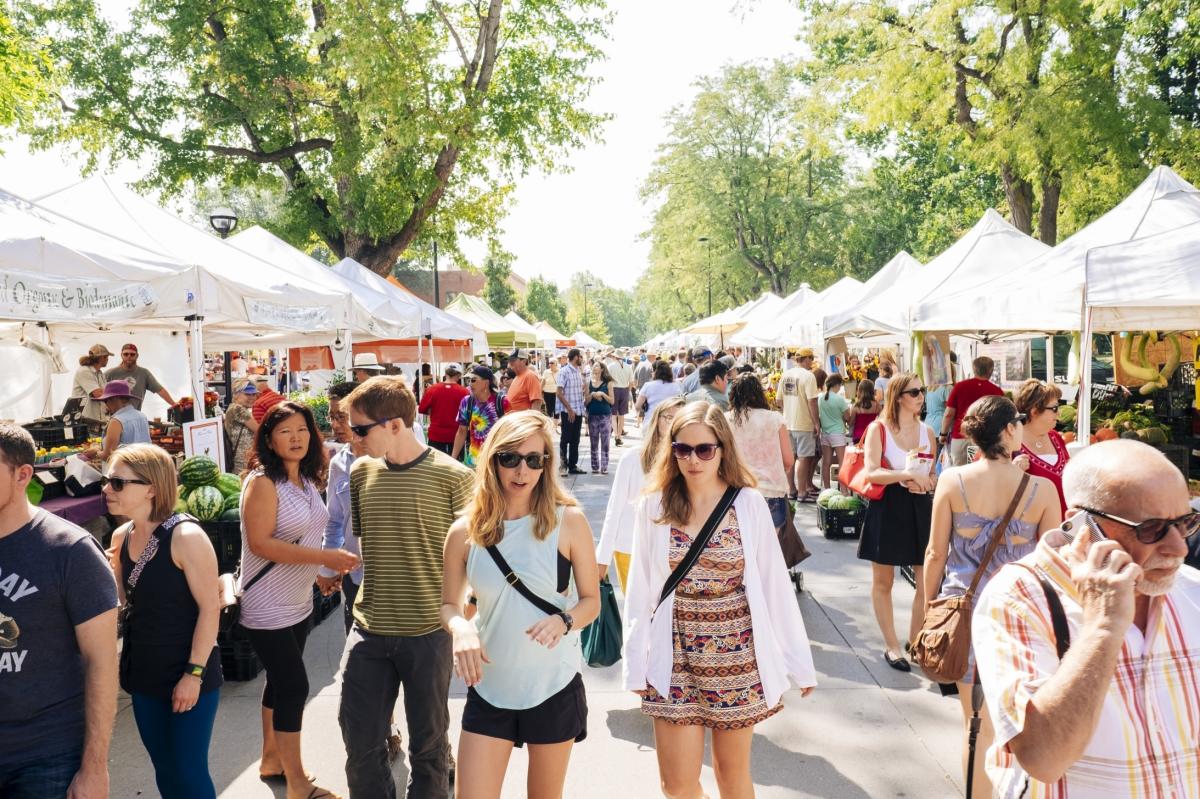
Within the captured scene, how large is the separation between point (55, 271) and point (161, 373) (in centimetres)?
808

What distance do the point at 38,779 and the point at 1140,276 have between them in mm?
6611

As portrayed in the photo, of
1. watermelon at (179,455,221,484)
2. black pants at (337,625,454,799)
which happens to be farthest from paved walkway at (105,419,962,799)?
watermelon at (179,455,221,484)

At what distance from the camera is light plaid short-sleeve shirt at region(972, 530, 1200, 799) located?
157 cm

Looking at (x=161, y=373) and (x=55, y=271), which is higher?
(x=55, y=271)

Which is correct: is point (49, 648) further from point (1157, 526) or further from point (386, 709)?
point (1157, 526)

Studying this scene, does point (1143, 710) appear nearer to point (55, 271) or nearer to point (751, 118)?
point (55, 271)

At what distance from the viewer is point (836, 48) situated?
22688mm

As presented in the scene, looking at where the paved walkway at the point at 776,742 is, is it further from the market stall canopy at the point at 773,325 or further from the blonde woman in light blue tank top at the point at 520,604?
the market stall canopy at the point at 773,325

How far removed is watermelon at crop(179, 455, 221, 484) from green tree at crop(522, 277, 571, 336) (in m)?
65.1

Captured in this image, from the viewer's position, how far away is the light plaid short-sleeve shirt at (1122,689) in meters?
1.57

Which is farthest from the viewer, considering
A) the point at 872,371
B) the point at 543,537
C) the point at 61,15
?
the point at 61,15

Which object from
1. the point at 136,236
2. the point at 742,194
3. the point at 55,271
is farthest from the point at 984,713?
the point at 742,194

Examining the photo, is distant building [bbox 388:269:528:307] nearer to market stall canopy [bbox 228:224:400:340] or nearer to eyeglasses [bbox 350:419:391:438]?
market stall canopy [bbox 228:224:400:340]

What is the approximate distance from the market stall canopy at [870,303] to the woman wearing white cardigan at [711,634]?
973 cm
